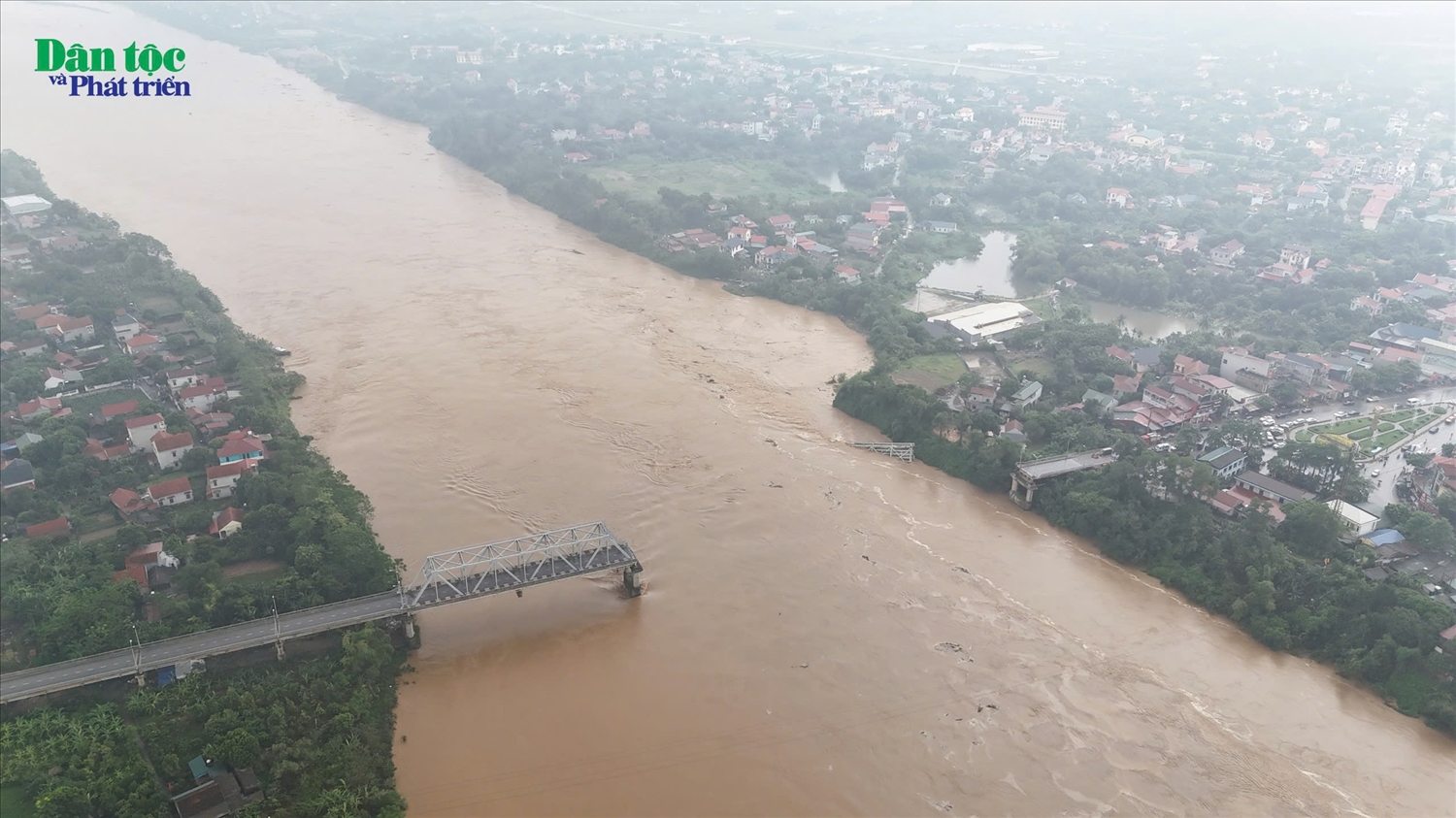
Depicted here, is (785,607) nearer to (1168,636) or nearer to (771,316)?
(1168,636)

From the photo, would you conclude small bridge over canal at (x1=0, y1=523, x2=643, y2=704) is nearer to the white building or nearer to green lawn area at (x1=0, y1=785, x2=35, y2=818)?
green lawn area at (x1=0, y1=785, x2=35, y2=818)

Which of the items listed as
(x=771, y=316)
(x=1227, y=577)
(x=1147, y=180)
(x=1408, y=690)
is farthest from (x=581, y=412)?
(x=1147, y=180)

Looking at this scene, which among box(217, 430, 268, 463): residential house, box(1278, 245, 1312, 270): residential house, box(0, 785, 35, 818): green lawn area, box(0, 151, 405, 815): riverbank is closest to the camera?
box(0, 785, 35, 818): green lawn area

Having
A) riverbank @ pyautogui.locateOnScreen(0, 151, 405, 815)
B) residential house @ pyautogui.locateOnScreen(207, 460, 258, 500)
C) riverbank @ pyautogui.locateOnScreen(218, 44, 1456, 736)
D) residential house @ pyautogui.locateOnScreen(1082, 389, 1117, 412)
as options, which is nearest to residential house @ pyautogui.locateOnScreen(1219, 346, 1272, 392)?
residential house @ pyautogui.locateOnScreen(1082, 389, 1117, 412)

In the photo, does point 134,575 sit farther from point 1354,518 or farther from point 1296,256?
point 1296,256

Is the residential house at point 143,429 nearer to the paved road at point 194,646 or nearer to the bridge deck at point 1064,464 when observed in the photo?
the paved road at point 194,646

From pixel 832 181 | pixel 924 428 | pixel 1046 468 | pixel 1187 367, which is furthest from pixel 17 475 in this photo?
pixel 832 181
